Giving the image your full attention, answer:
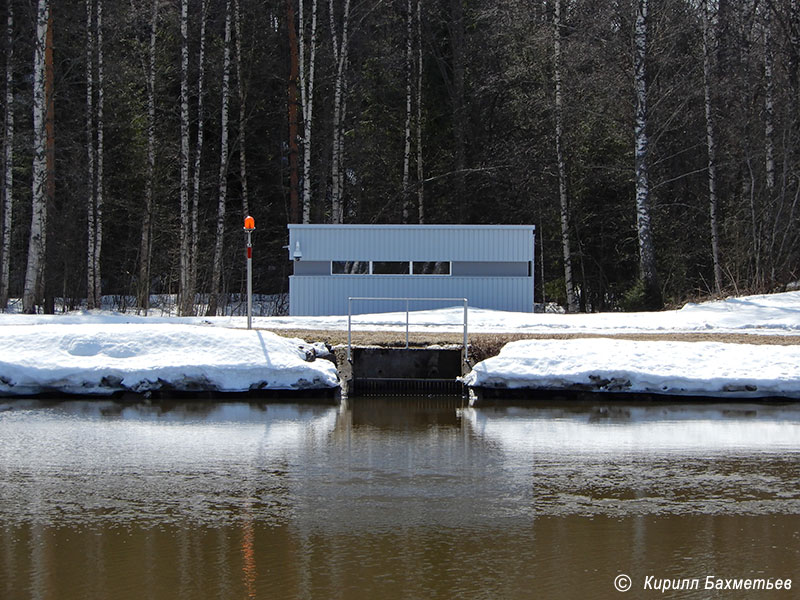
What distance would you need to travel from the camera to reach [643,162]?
29328 mm

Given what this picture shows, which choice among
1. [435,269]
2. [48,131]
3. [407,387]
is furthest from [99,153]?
[407,387]

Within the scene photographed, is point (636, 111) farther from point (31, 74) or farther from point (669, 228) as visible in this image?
point (31, 74)

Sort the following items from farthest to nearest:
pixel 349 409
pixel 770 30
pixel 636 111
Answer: pixel 770 30 < pixel 636 111 < pixel 349 409

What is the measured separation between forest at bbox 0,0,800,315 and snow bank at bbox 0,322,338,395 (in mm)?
Result: 10165

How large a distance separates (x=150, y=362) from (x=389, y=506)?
934cm

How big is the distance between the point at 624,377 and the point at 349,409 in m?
4.90

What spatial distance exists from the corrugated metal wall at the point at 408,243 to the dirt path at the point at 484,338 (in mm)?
5715

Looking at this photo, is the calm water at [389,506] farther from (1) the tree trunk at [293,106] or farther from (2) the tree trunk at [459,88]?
(2) the tree trunk at [459,88]

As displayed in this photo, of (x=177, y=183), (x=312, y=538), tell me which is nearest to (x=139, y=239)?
(x=177, y=183)

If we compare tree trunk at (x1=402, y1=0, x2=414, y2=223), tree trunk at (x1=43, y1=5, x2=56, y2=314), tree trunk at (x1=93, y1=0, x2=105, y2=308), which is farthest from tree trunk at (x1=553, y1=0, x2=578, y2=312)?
tree trunk at (x1=43, y1=5, x2=56, y2=314)

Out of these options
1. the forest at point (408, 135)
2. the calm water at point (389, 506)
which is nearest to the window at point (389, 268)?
the forest at point (408, 135)

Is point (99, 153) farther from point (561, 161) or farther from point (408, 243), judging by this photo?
point (561, 161)

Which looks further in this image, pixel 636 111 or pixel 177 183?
pixel 177 183

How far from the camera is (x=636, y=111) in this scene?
95.9ft
